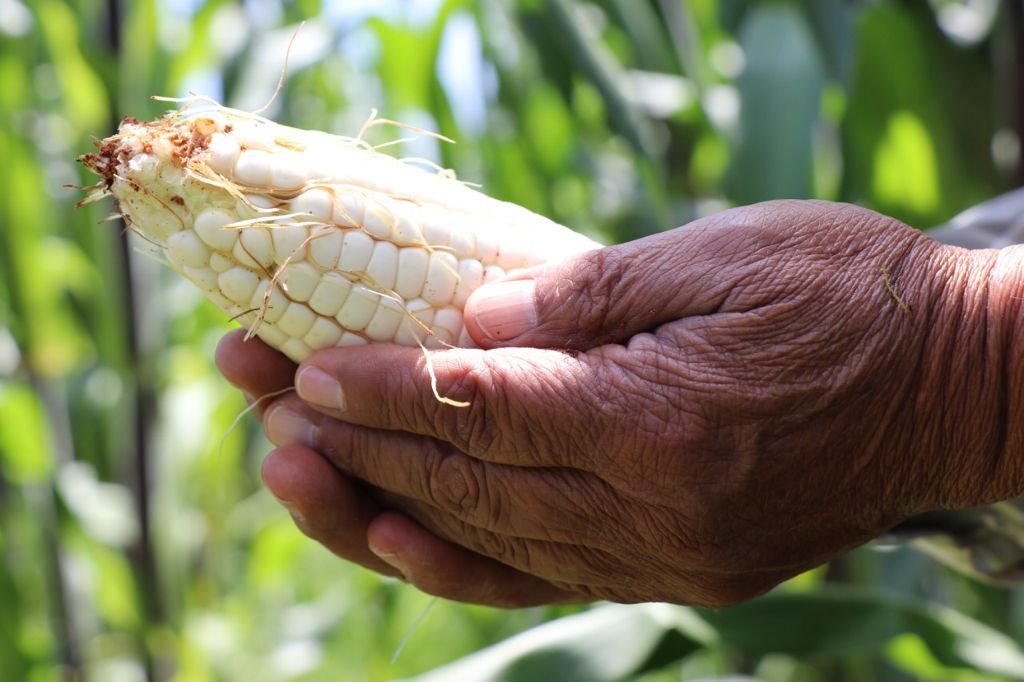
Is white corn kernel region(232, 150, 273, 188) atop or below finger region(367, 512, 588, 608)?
atop

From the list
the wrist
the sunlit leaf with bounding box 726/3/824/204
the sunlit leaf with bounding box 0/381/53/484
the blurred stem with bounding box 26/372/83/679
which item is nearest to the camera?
the wrist

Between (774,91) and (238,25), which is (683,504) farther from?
(238,25)

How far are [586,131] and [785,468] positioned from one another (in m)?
1.21

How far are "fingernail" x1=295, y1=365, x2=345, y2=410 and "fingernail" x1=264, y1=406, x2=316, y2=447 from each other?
0.06 meters

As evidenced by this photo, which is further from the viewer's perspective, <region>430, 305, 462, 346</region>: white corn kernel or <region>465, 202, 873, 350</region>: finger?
<region>430, 305, 462, 346</region>: white corn kernel

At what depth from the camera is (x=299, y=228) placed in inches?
39.8

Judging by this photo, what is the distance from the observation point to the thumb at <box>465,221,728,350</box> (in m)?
0.98

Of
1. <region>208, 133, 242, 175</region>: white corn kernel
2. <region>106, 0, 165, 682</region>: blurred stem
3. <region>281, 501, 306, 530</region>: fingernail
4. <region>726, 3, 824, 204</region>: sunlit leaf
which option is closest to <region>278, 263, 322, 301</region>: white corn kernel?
<region>208, 133, 242, 175</region>: white corn kernel

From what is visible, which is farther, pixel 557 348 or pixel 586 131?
pixel 586 131

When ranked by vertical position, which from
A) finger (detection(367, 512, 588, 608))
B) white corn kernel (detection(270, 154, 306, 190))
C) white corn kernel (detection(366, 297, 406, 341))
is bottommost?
finger (detection(367, 512, 588, 608))

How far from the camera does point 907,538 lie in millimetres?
1270

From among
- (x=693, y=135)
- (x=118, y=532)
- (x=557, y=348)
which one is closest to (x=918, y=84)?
(x=693, y=135)

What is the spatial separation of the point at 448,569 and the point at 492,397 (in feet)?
0.83

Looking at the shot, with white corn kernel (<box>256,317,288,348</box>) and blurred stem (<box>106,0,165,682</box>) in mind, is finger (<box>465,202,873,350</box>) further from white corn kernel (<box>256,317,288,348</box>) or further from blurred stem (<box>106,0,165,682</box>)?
blurred stem (<box>106,0,165,682</box>)
